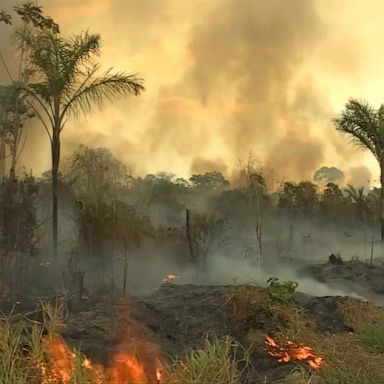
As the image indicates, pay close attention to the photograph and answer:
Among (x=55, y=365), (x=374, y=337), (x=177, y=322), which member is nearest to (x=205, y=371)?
(x=55, y=365)

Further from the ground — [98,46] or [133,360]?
[98,46]

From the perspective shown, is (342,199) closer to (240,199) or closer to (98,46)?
(240,199)

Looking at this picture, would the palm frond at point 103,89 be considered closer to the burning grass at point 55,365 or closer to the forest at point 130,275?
the forest at point 130,275

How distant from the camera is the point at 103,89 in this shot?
42.5ft

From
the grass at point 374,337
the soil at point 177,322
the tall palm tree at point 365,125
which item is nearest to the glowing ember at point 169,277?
the soil at point 177,322

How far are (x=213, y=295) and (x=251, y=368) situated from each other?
2.75m

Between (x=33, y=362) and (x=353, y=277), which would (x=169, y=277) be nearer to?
(x=353, y=277)

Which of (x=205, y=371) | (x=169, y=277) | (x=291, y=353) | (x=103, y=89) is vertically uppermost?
(x=103, y=89)

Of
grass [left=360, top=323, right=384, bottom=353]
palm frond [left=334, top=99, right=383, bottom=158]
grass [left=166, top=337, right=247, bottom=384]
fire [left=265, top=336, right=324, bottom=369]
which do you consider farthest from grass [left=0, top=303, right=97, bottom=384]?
palm frond [left=334, top=99, right=383, bottom=158]

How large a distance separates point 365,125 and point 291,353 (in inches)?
530

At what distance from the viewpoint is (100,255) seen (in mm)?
13898

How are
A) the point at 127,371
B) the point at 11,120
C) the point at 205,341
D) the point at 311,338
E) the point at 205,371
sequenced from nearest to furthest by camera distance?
1. the point at 205,371
2. the point at 127,371
3. the point at 205,341
4. the point at 311,338
5. the point at 11,120

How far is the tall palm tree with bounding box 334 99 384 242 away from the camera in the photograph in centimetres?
1911

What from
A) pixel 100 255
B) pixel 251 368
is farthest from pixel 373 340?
pixel 100 255
